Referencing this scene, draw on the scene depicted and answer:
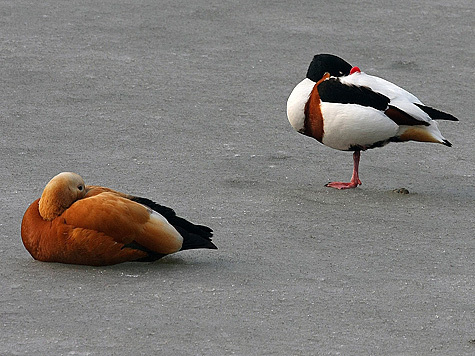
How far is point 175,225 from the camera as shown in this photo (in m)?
4.75

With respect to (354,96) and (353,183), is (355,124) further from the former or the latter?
(353,183)

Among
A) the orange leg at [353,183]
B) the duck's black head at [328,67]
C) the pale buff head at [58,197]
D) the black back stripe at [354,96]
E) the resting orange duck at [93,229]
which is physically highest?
the duck's black head at [328,67]

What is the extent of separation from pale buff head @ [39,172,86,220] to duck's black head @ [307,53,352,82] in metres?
2.36

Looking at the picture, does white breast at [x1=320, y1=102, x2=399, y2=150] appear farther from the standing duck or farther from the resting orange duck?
the resting orange duck

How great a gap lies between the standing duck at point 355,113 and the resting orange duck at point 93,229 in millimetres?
1878

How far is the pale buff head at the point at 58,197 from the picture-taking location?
4586mm

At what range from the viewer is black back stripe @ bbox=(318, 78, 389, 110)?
6223mm

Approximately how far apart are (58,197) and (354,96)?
2395mm

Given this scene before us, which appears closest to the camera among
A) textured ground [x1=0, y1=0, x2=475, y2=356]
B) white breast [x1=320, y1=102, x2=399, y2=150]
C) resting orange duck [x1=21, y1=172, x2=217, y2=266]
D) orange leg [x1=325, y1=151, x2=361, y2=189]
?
textured ground [x1=0, y1=0, x2=475, y2=356]

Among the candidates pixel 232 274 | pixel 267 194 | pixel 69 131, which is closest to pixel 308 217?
pixel 267 194

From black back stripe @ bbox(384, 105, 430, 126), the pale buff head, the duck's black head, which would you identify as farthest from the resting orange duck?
the duck's black head

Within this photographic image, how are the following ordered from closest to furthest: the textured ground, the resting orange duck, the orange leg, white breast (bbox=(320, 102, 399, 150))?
the textured ground → the resting orange duck → white breast (bbox=(320, 102, 399, 150)) → the orange leg

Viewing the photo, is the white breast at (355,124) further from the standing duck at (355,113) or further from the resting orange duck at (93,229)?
the resting orange duck at (93,229)

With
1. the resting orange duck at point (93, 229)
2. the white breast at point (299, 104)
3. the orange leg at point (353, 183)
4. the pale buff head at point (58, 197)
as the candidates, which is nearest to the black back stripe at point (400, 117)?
the orange leg at point (353, 183)
